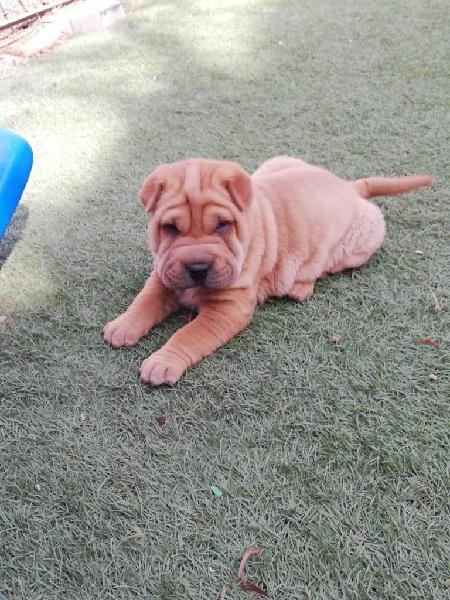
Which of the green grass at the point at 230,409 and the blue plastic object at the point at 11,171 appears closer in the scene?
the green grass at the point at 230,409

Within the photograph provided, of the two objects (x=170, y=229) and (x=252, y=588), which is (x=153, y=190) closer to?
(x=170, y=229)

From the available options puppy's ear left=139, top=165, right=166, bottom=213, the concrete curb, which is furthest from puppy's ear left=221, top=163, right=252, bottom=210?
the concrete curb

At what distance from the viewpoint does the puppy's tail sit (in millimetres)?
2268

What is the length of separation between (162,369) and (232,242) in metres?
0.49

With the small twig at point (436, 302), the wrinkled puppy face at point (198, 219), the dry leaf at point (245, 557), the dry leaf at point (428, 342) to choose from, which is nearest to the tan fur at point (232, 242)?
the wrinkled puppy face at point (198, 219)

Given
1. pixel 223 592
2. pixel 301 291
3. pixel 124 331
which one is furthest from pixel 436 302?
pixel 223 592

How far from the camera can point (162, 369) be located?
5.65 ft

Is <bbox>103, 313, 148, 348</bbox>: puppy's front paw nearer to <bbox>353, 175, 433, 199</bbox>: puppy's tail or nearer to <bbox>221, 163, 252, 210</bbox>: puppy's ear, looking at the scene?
<bbox>221, 163, 252, 210</bbox>: puppy's ear

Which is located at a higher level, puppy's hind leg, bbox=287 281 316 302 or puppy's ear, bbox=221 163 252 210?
puppy's ear, bbox=221 163 252 210

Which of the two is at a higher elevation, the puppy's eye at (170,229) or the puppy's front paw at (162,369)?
the puppy's eye at (170,229)

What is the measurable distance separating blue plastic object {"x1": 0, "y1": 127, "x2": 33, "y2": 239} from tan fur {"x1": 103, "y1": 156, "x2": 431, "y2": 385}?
697 millimetres

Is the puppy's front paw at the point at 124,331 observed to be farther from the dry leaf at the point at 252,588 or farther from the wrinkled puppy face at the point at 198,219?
the dry leaf at the point at 252,588

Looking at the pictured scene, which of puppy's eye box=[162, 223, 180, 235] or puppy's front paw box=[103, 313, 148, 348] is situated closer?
puppy's eye box=[162, 223, 180, 235]

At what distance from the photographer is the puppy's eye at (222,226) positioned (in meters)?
1.76
